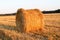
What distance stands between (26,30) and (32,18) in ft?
4.57

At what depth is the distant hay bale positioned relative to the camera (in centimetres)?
1662

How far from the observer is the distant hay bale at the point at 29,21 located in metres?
16.6

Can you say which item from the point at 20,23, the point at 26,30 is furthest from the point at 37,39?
the point at 20,23

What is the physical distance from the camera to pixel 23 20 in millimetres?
17031

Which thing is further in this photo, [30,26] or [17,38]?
[30,26]

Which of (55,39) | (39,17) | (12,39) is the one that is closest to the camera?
(55,39)

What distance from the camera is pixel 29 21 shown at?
55.3 feet

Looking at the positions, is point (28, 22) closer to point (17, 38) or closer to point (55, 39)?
point (17, 38)

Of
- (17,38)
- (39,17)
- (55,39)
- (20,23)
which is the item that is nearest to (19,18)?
(20,23)

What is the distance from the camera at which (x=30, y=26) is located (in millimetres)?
16750

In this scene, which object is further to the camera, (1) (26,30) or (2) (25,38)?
(1) (26,30)

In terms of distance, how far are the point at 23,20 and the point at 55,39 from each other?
5.48 metres

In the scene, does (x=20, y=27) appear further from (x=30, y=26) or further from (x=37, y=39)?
(x=37, y=39)

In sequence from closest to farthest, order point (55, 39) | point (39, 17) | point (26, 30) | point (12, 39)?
point (55, 39) → point (12, 39) → point (26, 30) → point (39, 17)
